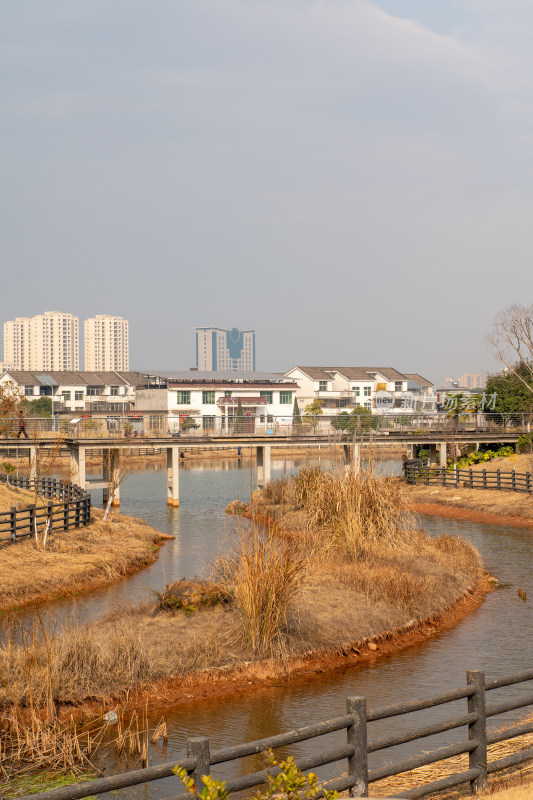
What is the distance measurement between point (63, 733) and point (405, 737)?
545cm

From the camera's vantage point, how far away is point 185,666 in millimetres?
13594

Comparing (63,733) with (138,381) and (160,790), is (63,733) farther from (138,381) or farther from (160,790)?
(138,381)

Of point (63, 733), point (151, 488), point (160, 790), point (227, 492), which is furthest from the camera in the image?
point (151, 488)

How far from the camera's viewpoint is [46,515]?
24.5 metres

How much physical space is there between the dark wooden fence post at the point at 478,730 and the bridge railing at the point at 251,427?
31.6 meters

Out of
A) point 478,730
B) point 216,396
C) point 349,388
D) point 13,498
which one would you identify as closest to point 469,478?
point 13,498

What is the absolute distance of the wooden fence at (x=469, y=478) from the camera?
41188 mm

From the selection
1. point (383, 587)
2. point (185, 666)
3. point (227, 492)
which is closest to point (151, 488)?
point (227, 492)

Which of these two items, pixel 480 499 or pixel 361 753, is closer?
pixel 361 753

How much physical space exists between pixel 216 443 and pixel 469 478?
46.1 ft

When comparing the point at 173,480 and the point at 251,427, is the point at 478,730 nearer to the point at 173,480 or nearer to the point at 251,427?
the point at 173,480

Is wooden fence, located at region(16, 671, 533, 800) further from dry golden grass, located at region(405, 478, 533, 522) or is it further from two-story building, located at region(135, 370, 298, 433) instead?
two-story building, located at region(135, 370, 298, 433)

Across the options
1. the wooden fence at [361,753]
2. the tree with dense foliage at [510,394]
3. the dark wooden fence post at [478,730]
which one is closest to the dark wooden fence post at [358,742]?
the wooden fence at [361,753]

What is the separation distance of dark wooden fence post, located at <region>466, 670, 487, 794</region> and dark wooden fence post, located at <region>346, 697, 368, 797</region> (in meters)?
1.23
